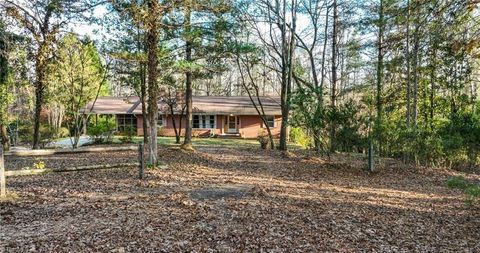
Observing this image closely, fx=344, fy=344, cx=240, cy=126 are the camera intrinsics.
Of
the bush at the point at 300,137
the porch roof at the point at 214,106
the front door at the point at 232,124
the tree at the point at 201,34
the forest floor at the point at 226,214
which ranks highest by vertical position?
the tree at the point at 201,34

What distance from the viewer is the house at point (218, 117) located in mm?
31141

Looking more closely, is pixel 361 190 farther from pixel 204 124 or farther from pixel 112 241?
pixel 204 124

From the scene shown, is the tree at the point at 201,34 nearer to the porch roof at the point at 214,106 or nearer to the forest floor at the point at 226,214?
the forest floor at the point at 226,214

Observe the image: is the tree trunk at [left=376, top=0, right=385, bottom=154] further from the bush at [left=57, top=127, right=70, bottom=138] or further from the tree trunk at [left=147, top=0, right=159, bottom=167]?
the bush at [left=57, top=127, right=70, bottom=138]

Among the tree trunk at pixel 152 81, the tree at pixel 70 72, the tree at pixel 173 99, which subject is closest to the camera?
the tree trunk at pixel 152 81

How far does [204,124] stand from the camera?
3228 centimetres

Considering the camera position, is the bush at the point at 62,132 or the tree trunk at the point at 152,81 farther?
the bush at the point at 62,132

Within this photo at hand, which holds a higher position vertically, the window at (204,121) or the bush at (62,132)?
the window at (204,121)

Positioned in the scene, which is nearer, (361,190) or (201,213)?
(201,213)

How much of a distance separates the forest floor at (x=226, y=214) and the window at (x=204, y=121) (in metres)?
20.2

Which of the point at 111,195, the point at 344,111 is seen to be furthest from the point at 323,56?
the point at 111,195

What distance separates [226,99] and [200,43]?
65.2ft

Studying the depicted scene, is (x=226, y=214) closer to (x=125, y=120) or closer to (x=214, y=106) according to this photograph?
(x=214, y=106)

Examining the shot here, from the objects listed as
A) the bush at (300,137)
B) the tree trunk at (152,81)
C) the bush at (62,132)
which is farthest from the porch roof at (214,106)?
the tree trunk at (152,81)
